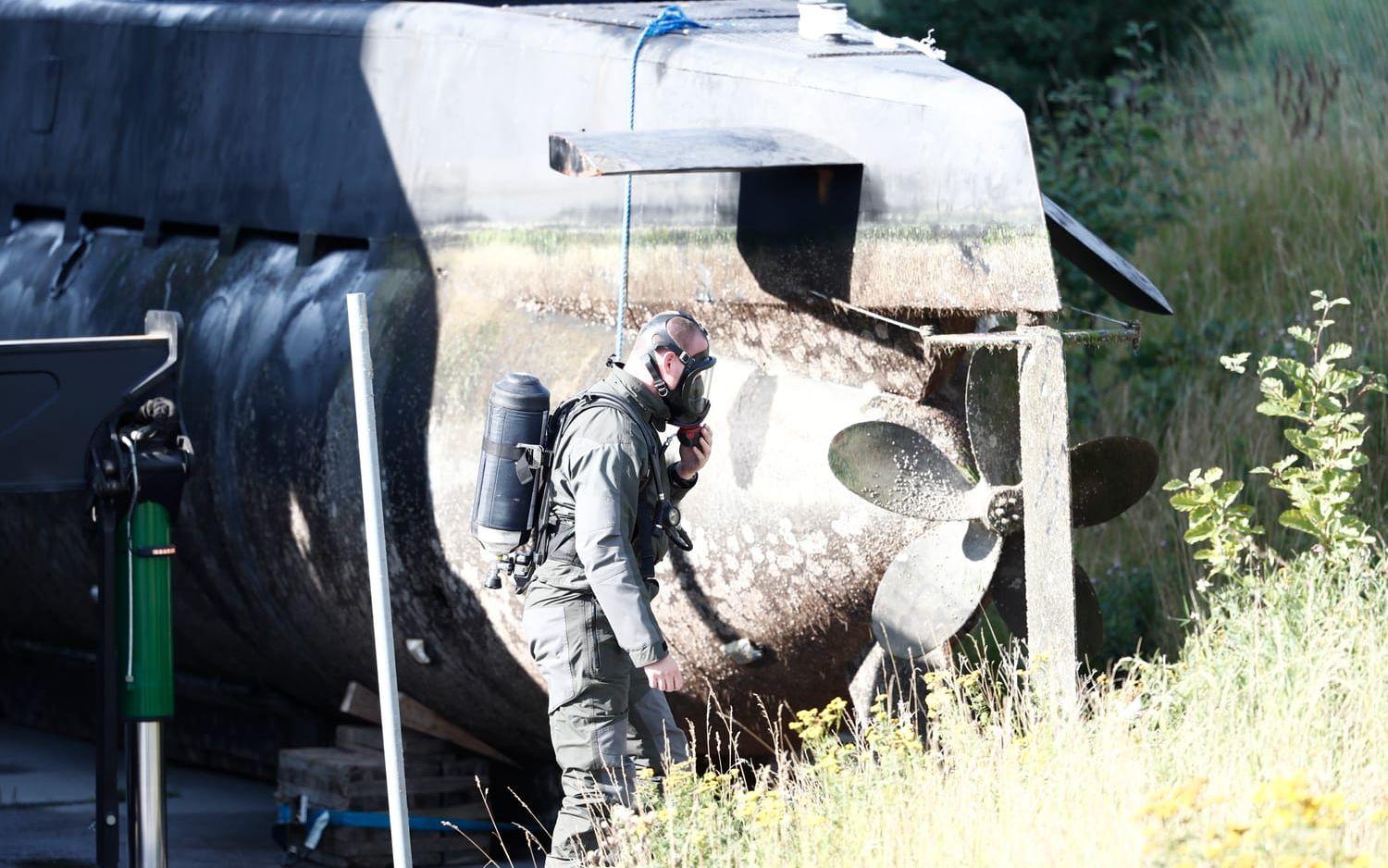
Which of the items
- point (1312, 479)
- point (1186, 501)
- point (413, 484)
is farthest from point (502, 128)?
point (1312, 479)

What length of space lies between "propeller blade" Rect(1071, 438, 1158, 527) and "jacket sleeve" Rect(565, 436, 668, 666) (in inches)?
54.5

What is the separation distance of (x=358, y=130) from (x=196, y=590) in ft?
6.93

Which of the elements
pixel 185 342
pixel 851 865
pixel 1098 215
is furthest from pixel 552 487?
pixel 1098 215

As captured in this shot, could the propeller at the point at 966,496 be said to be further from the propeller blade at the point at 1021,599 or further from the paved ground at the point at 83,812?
the paved ground at the point at 83,812

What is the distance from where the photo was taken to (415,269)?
23.3 feet

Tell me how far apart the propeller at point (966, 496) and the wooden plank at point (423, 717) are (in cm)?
224

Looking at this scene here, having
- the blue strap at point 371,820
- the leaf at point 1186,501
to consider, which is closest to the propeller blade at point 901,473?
the leaf at point 1186,501

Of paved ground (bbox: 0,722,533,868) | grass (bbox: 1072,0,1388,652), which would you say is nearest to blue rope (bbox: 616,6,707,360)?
paved ground (bbox: 0,722,533,868)

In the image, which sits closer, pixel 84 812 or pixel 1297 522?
pixel 1297 522

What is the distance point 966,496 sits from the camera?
5645mm

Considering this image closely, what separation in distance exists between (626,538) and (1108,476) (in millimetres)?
1576

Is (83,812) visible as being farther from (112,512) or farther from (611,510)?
(611,510)

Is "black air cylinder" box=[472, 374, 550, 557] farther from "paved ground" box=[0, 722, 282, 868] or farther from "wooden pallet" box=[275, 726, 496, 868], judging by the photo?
"paved ground" box=[0, 722, 282, 868]

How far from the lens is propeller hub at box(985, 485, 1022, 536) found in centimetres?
558
